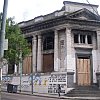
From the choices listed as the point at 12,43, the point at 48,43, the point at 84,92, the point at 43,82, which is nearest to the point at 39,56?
the point at 48,43

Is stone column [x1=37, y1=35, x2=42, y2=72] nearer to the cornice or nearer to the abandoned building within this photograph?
the abandoned building

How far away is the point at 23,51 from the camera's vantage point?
2714cm

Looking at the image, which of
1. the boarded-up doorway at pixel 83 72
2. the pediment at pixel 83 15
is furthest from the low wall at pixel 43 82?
the pediment at pixel 83 15

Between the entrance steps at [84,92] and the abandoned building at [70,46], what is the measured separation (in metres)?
0.72

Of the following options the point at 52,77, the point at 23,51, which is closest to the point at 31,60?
the point at 52,77

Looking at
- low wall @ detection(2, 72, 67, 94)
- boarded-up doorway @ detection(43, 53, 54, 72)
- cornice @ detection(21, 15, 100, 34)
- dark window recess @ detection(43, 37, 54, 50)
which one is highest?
cornice @ detection(21, 15, 100, 34)

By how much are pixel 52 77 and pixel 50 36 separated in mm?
6031

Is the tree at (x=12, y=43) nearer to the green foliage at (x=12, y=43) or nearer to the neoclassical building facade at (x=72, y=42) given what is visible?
the green foliage at (x=12, y=43)

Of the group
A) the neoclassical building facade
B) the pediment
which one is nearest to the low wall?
the neoclassical building facade

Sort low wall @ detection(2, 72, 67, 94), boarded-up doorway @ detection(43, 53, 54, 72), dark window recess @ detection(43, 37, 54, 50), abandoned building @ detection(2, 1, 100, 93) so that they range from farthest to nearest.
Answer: dark window recess @ detection(43, 37, 54, 50) < boarded-up doorway @ detection(43, 53, 54, 72) < abandoned building @ detection(2, 1, 100, 93) < low wall @ detection(2, 72, 67, 94)

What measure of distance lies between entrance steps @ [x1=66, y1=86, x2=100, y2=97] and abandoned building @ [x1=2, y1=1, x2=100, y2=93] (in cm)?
72

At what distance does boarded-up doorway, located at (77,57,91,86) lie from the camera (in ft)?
121

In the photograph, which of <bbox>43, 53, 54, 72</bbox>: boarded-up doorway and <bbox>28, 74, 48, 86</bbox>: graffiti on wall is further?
<bbox>43, 53, 54, 72</bbox>: boarded-up doorway

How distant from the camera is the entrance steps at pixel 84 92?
33.8m
